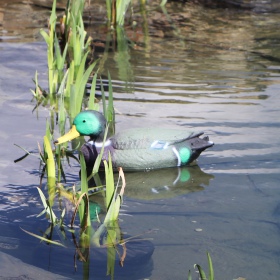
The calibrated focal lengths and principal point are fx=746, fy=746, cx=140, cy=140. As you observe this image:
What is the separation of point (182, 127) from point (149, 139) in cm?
83

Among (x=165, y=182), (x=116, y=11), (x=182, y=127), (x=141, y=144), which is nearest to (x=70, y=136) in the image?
(x=141, y=144)

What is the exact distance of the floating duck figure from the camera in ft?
16.2

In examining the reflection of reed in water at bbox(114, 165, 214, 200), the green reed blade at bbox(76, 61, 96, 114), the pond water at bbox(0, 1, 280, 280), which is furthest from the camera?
the green reed blade at bbox(76, 61, 96, 114)

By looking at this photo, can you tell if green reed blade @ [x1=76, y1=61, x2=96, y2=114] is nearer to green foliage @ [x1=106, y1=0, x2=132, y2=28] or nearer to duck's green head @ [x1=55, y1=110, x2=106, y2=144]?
duck's green head @ [x1=55, y1=110, x2=106, y2=144]

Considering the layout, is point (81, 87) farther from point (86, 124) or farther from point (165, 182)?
point (165, 182)

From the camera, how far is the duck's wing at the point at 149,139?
16.2 ft

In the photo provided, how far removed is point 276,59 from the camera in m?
7.69

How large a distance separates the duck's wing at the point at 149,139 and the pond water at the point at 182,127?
208 mm

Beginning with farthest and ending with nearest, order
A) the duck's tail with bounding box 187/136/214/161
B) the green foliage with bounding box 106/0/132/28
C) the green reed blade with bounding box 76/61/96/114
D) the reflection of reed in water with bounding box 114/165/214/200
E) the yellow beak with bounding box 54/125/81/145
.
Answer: the green foliage with bounding box 106/0/132/28, the green reed blade with bounding box 76/61/96/114, the duck's tail with bounding box 187/136/214/161, the yellow beak with bounding box 54/125/81/145, the reflection of reed in water with bounding box 114/165/214/200

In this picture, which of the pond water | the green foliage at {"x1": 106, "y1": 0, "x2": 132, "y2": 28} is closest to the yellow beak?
the pond water

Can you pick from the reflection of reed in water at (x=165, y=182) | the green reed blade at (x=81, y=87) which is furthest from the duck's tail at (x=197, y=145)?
the green reed blade at (x=81, y=87)

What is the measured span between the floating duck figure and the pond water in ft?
0.38

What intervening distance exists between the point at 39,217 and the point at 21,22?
17.0ft

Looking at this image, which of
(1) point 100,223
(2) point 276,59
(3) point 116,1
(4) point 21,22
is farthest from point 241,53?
(1) point 100,223
